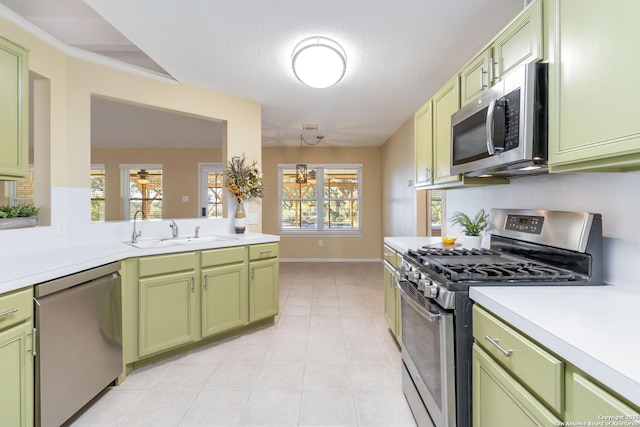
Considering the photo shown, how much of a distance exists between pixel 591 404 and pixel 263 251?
2.51 meters

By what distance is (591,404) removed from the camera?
2.35ft

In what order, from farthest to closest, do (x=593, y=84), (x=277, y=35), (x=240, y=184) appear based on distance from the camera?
(x=240, y=184), (x=277, y=35), (x=593, y=84)

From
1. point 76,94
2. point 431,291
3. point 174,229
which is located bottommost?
point 431,291

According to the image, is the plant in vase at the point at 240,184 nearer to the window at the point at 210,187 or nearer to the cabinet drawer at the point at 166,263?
the cabinet drawer at the point at 166,263

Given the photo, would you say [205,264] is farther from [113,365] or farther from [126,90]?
[126,90]

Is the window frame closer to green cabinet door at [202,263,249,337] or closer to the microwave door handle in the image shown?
green cabinet door at [202,263,249,337]

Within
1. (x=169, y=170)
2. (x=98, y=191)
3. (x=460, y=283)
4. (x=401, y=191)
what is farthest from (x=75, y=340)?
(x=98, y=191)

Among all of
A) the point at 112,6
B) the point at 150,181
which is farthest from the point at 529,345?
the point at 150,181

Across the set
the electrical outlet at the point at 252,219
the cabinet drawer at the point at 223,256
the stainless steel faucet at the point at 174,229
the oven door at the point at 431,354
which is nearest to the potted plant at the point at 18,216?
the stainless steel faucet at the point at 174,229

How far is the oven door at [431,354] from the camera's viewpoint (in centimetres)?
126

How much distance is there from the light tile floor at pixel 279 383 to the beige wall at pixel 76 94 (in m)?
1.45

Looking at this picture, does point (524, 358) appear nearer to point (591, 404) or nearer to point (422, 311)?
Result: point (591, 404)

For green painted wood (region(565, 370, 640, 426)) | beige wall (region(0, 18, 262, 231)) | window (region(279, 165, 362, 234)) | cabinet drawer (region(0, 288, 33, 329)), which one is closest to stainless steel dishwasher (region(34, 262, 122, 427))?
cabinet drawer (region(0, 288, 33, 329))

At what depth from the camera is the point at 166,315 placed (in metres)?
2.30
